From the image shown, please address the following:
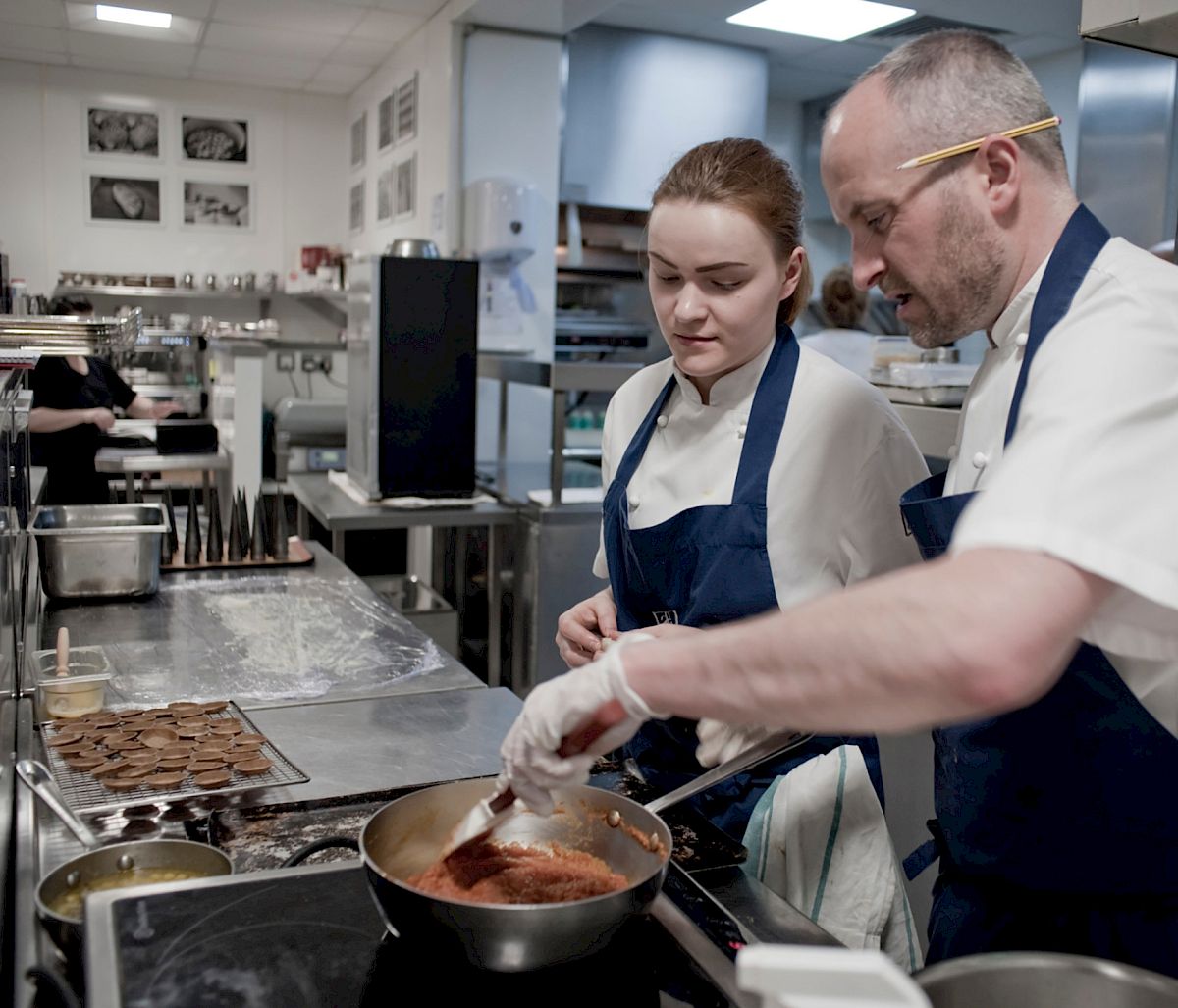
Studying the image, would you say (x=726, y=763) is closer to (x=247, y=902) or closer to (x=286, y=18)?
(x=247, y=902)

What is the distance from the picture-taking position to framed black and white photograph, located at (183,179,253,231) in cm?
798

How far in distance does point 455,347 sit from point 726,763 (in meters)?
3.27

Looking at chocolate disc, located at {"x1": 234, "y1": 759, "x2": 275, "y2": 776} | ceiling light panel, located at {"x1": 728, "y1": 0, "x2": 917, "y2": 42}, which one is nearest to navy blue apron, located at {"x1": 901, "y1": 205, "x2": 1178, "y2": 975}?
chocolate disc, located at {"x1": 234, "y1": 759, "x2": 275, "y2": 776}

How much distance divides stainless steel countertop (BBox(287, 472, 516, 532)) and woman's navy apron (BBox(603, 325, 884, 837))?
2.37 meters

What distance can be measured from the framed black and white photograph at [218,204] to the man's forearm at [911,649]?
7.95 meters

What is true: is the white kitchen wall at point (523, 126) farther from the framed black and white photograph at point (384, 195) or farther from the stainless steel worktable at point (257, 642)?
the stainless steel worktable at point (257, 642)

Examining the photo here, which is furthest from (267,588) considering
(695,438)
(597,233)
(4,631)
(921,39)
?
(597,233)

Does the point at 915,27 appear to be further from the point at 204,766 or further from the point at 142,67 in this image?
the point at 204,766

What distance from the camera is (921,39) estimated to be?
1.23 m

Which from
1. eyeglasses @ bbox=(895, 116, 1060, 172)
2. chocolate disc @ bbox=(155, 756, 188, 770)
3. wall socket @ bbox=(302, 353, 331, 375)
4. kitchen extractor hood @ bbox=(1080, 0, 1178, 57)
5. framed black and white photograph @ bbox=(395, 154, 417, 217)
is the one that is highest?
framed black and white photograph @ bbox=(395, 154, 417, 217)

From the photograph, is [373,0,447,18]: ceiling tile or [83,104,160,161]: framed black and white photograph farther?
[83,104,160,161]: framed black and white photograph

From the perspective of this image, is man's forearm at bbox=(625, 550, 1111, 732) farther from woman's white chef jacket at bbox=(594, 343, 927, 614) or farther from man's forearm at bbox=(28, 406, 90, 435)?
man's forearm at bbox=(28, 406, 90, 435)

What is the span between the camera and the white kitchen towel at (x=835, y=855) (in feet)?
4.98

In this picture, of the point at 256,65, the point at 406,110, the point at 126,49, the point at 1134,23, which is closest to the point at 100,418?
the point at 406,110
